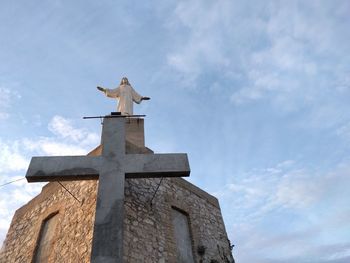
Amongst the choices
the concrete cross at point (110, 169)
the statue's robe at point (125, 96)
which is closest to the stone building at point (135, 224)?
the statue's robe at point (125, 96)

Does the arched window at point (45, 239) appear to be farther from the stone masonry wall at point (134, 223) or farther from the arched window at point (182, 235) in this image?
the arched window at point (182, 235)

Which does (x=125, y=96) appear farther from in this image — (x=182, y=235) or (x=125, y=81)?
(x=182, y=235)

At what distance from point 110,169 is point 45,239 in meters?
3.54

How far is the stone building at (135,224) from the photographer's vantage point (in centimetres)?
693

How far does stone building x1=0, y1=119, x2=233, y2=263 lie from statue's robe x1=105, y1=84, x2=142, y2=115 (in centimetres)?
45

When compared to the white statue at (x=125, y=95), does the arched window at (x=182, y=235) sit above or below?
below

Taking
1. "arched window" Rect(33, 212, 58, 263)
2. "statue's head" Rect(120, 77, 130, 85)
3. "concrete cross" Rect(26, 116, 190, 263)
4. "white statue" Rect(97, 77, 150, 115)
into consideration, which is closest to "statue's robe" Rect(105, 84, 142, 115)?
"white statue" Rect(97, 77, 150, 115)

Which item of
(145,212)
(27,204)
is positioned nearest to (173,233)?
(145,212)

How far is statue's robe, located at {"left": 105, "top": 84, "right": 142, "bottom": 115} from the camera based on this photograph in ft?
31.1

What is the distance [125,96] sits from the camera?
32.0 ft

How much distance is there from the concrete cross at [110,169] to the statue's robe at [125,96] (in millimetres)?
2600

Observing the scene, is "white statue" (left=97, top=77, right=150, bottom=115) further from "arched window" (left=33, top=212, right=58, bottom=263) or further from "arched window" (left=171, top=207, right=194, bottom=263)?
"arched window" (left=33, top=212, right=58, bottom=263)

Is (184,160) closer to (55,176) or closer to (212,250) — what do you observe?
(55,176)

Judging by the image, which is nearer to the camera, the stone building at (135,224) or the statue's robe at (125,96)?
the stone building at (135,224)
